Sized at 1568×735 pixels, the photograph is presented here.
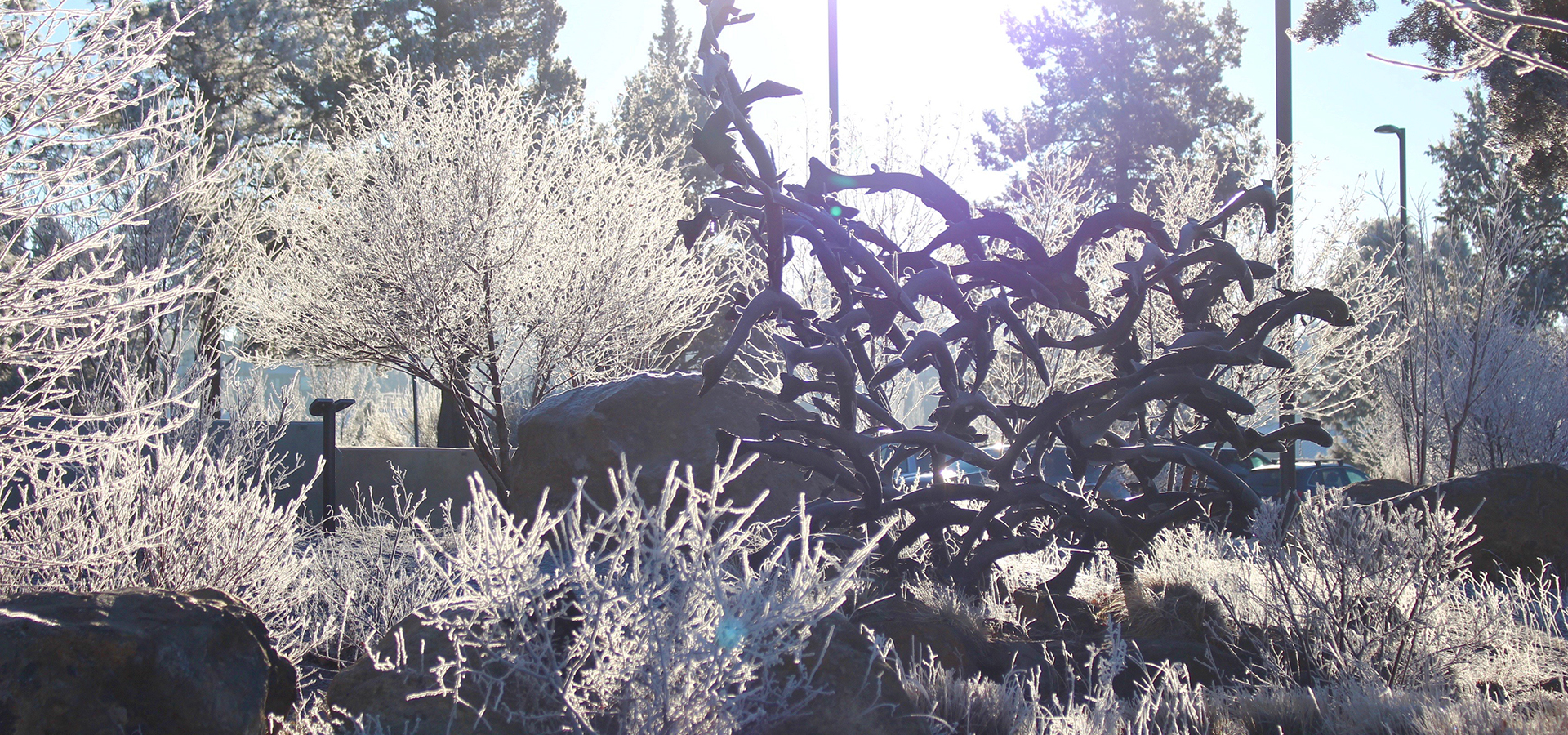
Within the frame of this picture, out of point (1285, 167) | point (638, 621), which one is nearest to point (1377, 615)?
point (638, 621)

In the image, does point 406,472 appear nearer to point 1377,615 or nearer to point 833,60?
point 833,60

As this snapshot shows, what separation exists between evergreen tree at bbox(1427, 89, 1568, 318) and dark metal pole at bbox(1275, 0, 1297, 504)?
33.1 feet

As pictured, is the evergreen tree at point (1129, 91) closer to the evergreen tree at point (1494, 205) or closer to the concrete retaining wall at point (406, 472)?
the evergreen tree at point (1494, 205)

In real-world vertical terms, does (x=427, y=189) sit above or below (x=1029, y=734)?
above

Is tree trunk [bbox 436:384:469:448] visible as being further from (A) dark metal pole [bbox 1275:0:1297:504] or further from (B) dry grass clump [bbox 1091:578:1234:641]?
(B) dry grass clump [bbox 1091:578:1234:641]

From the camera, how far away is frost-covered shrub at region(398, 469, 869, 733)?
7.18ft

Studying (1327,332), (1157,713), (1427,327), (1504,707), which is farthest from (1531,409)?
(1157,713)

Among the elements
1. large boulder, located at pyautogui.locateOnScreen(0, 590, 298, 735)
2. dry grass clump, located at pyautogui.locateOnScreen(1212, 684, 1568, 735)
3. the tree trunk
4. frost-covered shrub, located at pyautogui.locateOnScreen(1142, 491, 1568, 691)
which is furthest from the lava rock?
the tree trunk

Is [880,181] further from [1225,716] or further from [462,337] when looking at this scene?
[462,337]

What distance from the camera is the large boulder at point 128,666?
251 centimetres

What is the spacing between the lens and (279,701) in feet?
9.91

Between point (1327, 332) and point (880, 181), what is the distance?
21.0 feet

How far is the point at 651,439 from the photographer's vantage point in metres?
5.06

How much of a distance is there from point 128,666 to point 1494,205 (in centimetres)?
2594
